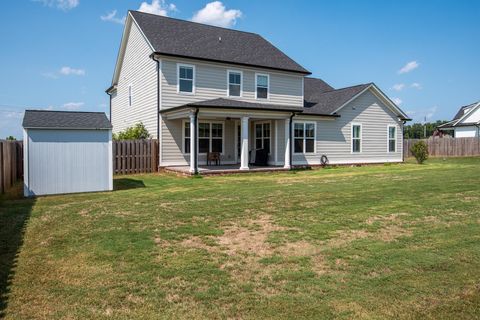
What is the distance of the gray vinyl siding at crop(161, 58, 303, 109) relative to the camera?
60.6 feet

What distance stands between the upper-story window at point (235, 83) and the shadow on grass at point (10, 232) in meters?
11.8

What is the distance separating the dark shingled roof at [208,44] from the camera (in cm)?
1919

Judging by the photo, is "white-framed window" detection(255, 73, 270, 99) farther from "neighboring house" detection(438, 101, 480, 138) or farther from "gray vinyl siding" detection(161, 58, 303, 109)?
"neighboring house" detection(438, 101, 480, 138)

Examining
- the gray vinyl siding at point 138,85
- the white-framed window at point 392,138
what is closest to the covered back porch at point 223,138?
the gray vinyl siding at point 138,85

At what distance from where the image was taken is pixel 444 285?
4.34m

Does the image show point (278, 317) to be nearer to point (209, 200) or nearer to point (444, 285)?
point (444, 285)

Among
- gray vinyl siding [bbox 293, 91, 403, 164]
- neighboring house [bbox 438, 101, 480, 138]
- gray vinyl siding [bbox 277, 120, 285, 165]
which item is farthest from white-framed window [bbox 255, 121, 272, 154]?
neighboring house [bbox 438, 101, 480, 138]

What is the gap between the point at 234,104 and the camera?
17.7m

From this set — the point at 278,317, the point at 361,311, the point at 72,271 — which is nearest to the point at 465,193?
the point at 361,311

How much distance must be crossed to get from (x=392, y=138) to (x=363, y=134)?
288 cm

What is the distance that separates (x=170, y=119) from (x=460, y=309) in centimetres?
1608


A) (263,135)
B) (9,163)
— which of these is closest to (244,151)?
(263,135)

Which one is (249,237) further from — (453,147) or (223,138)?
(453,147)

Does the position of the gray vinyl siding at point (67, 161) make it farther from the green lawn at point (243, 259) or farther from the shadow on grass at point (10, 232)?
the green lawn at point (243, 259)
